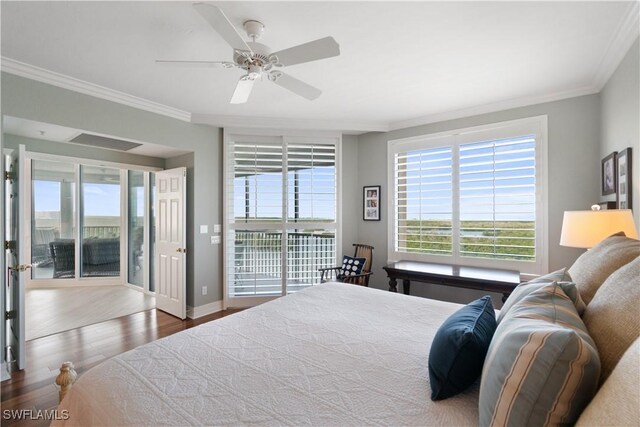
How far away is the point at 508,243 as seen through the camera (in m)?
3.31

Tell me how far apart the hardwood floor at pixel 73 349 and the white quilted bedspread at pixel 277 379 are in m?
1.53

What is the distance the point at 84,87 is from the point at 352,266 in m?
3.49

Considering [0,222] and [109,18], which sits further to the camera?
[0,222]

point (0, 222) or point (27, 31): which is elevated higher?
point (27, 31)

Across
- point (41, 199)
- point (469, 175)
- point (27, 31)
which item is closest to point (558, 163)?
point (469, 175)

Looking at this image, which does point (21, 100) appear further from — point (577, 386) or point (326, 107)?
point (577, 386)

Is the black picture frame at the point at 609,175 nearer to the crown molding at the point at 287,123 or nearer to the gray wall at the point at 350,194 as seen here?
the crown molding at the point at 287,123

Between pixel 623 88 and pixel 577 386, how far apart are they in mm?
2595

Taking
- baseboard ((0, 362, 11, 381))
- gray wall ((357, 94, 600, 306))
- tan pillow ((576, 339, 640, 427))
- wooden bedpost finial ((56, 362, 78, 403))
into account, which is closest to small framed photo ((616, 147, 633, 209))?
gray wall ((357, 94, 600, 306))

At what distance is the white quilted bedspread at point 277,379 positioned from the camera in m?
0.99

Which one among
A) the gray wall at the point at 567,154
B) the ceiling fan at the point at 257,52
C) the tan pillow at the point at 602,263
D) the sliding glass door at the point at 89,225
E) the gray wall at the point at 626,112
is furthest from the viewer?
the sliding glass door at the point at 89,225

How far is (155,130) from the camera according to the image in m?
3.49

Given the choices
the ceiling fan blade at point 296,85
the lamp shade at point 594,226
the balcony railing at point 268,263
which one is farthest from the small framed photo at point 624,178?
the balcony railing at point 268,263

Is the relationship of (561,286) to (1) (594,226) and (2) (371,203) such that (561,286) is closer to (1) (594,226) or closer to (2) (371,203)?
(1) (594,226)
